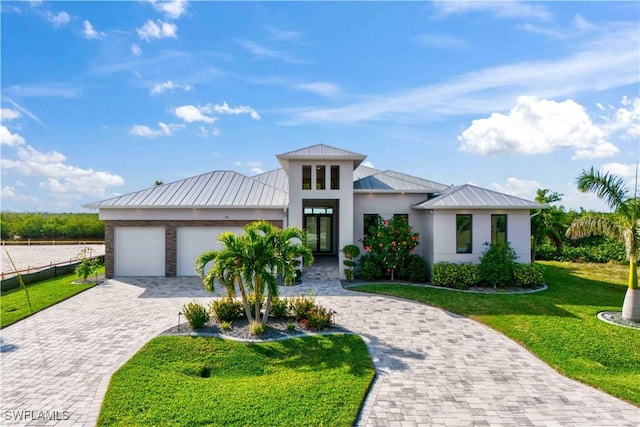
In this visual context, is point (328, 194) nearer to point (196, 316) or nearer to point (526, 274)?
point (196, 316)

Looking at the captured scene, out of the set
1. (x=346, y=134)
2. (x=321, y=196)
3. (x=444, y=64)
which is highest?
(x=444, y=64)

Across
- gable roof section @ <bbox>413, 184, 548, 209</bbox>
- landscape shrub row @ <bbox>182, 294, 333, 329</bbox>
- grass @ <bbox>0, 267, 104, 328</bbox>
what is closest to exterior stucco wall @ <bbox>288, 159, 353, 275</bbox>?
gable roof section @ <bbox>413, 184, 548, 209</bbox>

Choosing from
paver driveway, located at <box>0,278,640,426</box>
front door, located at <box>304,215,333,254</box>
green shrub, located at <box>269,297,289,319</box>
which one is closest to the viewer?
paver driveway, located at <box>0,278,640,426</box>

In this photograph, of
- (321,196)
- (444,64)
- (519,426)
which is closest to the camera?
(519,426)

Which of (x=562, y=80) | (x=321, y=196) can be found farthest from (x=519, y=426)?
(x=562, y=80)

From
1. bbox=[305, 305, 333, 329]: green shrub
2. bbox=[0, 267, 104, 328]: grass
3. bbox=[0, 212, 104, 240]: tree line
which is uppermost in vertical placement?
bbox=[0, 212, 104, 240]: tree line

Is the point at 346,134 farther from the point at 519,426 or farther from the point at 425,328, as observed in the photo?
the point at 519,426

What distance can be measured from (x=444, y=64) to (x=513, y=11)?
115 inches

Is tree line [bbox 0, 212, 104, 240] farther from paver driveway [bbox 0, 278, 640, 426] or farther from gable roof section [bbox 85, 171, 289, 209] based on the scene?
paver driveway [bbox 0, 278, 640, 426]

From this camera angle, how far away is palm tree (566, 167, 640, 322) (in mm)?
10133

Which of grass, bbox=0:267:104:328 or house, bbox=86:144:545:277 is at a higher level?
house, bbox=86:144:545:277

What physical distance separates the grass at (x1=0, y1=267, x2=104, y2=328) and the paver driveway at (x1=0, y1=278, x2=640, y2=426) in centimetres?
51

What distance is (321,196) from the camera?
51.6 feet

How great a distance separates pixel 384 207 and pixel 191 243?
Result: 10.2m
